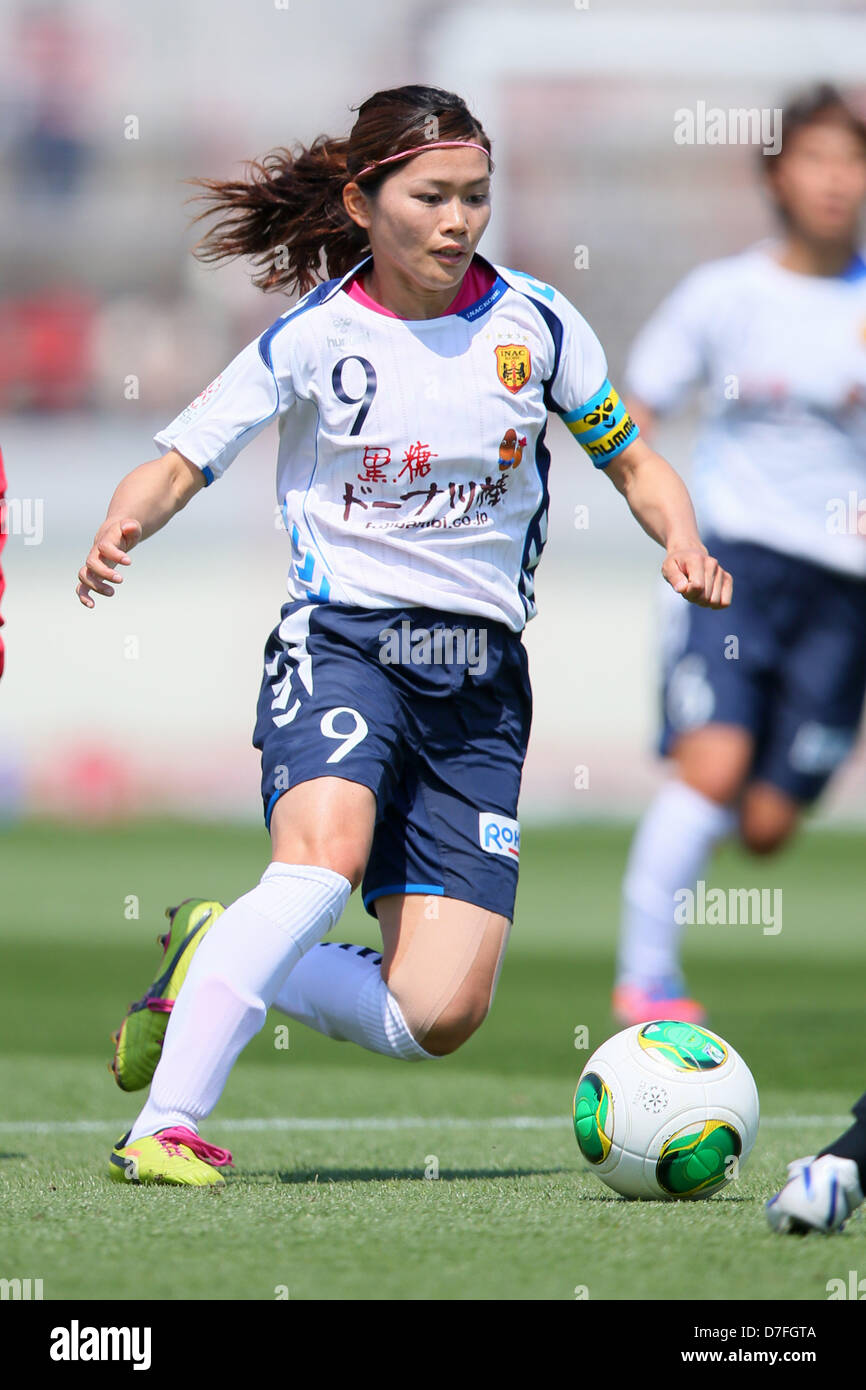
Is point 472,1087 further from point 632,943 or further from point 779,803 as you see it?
point 779,803

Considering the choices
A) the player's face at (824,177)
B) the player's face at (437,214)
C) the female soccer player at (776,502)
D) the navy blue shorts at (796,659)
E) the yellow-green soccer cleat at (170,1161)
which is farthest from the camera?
the player's face at (824,177)

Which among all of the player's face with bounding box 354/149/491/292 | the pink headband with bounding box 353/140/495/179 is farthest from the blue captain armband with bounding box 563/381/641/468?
the pink headband with bounding box 353/140/495/179

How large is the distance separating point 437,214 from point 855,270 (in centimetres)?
371

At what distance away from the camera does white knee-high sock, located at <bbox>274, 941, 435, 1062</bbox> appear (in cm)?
388

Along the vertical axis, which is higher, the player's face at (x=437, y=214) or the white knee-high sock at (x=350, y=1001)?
the player's face at (x=437, y=214)

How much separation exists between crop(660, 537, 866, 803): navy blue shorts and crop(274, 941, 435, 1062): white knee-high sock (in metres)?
2.47

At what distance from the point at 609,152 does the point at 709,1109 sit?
49.5 feet

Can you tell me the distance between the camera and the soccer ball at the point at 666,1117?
11.3 ft

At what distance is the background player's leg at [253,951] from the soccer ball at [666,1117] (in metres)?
0.57

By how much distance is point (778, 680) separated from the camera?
21.6ft

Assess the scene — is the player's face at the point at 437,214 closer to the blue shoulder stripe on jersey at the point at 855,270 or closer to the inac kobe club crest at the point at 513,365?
the inac kobe club crest at the point at 513,365

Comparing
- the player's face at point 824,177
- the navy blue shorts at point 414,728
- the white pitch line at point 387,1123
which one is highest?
the player's face at point 824,177

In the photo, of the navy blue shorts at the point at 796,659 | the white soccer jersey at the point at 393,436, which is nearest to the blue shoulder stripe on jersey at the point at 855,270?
the navy blue shorts at the point at 796,659

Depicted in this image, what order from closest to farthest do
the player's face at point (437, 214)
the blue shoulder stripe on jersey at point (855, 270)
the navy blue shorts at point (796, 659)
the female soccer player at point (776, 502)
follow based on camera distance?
the player's face at point (437, 214), the female soccer player at point (776, 502), the navy blue shorts at point (796, 659), the blue shoulder stripe on jersey at point (855, 270)
